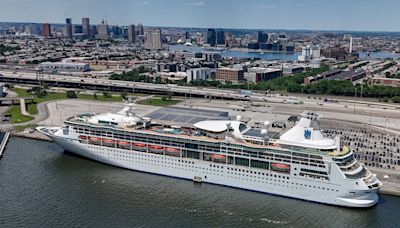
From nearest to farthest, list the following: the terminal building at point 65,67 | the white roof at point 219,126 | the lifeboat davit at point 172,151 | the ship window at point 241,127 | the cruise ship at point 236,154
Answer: the cruise ship at point 236,154 < the white roof at point 219,126 < the ship window at point 241,127 < the lifeboat davit at point 172,151 < the terminal building at point 65,67

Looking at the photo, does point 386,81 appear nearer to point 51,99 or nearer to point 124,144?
point 51,99

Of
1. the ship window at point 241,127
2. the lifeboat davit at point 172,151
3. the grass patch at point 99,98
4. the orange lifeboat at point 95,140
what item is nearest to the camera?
the ship window at point 241,127

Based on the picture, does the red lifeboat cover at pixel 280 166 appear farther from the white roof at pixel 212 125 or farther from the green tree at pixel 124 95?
the green tree at pixel 124 95

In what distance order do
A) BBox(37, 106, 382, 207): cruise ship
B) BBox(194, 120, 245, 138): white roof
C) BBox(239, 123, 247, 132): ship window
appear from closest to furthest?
BBox(37, 106, 382, 207): cruise ship → BBox(194, 120, 245, 138): white roof → BBox(239, 123, 247, 132): ship window

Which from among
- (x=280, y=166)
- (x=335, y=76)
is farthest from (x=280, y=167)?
(x=335, y=76)

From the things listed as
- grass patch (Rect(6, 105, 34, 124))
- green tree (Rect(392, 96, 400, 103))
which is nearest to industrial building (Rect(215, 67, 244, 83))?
green tree (Rect(392, 96, 400, 103))

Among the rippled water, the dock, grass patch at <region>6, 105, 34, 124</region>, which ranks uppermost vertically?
grass patch at <region>6, 105, 34, 124</region>

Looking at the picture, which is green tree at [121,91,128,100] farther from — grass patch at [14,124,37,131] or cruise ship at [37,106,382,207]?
cruise ship at [37,106,382,207]

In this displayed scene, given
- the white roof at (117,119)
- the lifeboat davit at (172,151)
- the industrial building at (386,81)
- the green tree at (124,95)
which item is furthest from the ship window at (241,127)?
the industrial building at (386,81)
